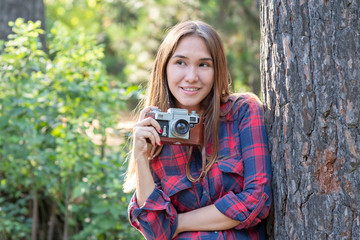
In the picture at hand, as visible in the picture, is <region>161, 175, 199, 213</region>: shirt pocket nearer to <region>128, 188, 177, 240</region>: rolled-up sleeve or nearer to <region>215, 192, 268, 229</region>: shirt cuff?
<region>128, 188, 177, 240</region>: rolled-up sleeve

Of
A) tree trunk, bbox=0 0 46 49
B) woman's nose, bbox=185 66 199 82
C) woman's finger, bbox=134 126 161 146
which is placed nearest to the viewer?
woman's finger, bbox=134 126 161 146

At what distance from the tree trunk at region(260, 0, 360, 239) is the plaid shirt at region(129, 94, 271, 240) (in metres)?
0.09

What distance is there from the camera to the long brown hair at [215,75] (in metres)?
2.47

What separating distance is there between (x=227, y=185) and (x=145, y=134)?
0.47m

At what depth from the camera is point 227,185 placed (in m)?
2.36

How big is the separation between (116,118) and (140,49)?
260 inches

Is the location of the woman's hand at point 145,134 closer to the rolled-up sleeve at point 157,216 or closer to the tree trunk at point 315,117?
the rolled-up sleeve at point 157,216

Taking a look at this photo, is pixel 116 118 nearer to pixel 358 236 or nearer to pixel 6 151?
pixel 6 151

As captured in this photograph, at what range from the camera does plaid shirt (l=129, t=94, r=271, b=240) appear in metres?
2.26

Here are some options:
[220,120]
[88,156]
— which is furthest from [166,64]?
[88,156]

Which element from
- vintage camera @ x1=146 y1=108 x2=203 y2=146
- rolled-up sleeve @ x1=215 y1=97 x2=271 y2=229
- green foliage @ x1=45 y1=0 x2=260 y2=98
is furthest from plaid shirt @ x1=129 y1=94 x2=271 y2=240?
green foliage @ x1=45 y1=0 x2=260 y2=98

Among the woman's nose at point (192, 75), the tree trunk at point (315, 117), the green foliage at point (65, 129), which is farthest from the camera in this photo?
the green foliage at point (65, 129)

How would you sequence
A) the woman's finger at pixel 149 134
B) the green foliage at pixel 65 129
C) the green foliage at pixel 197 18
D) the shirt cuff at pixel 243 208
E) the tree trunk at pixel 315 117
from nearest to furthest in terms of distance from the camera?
the tree trunk at pixel 315 117
the shirt cuff at pixel 243 208
the woman's finger at pixel 149 134
the green foliage at pixel 65 129
the green foliage at pixel 197 18

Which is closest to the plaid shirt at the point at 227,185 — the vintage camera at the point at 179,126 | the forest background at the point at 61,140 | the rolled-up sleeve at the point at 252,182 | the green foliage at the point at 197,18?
the rolled-up sleeve at the point at 252,182
